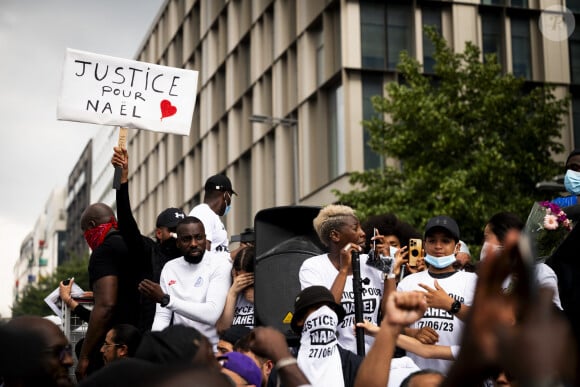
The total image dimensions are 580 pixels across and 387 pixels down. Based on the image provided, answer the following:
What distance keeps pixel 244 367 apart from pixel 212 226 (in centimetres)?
396

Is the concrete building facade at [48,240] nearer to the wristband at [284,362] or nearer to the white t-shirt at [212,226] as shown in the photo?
the white t-shirt at [212,226]

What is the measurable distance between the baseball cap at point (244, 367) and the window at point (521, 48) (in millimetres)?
28706

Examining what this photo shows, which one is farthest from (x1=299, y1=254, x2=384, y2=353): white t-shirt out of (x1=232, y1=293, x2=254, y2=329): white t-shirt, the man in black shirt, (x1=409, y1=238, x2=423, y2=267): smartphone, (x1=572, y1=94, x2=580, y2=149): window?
(x1=572, y1=94, x2=580, y2=149): window

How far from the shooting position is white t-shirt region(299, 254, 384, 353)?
21.9 feet

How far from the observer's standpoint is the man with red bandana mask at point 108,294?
7.11 m

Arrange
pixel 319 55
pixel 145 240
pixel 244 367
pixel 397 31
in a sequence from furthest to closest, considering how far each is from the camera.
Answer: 1. pixel 319 55
2. pixel 397 31
3. pixel 145 240
4. pixel 244 367

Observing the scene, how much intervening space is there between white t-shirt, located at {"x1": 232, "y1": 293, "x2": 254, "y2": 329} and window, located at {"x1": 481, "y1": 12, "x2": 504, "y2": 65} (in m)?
26.4

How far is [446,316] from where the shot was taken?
6.64 metres

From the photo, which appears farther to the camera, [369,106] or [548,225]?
[369,106]

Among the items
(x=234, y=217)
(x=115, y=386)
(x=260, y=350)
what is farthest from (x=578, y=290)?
(x=234, y=217)

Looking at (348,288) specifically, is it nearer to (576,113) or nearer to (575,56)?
(576,113)

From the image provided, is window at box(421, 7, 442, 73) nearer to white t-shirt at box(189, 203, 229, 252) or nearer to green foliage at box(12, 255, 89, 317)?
white t-shirt at box(189, 203, 229, 252)

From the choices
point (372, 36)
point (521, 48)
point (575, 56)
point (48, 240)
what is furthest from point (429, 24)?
point (48, 240)

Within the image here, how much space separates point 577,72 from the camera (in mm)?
32719
